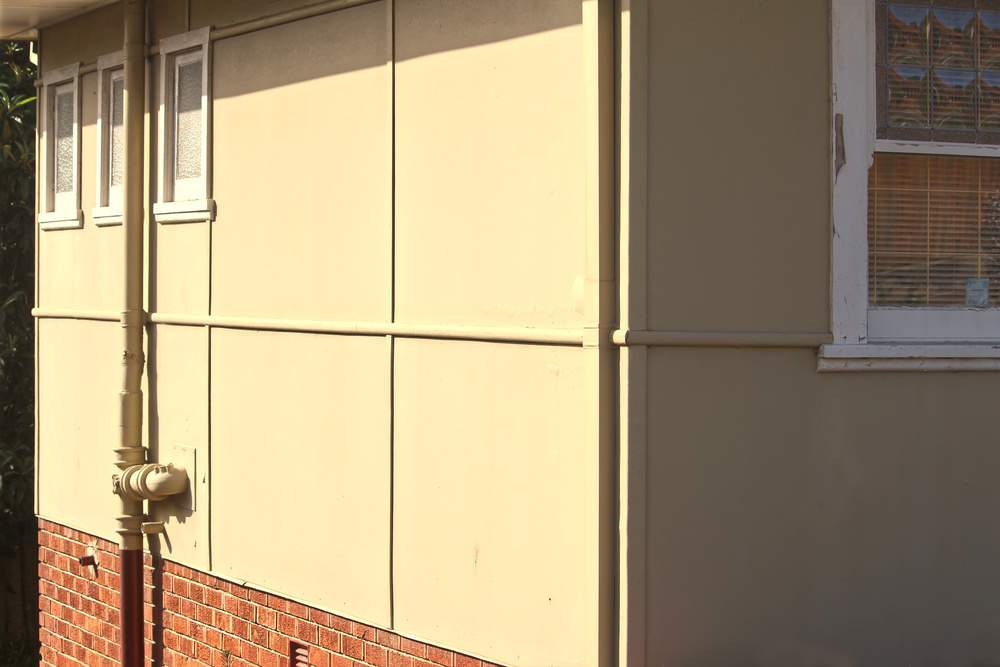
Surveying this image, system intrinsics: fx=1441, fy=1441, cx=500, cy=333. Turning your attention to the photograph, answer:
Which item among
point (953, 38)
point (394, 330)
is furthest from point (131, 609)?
point (953, 38)

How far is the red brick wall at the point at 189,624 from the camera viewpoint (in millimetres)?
6297

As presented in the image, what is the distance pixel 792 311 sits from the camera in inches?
200

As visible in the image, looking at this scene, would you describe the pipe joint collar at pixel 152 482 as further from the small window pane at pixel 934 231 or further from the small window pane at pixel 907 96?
the small window pane at pixel 907 96

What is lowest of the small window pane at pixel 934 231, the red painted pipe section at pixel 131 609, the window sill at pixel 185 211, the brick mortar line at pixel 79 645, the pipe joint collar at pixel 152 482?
the brick mortar line at pixel 79 645

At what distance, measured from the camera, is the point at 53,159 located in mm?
9070

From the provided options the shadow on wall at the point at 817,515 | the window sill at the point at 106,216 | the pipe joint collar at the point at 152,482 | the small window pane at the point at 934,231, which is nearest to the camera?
the shadow on wall at the point at 817,515

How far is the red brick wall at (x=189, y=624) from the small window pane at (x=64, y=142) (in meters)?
2.14

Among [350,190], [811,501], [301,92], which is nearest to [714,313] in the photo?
[811,501]

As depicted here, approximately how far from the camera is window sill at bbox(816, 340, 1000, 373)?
5.09m

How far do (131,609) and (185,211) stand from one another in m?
2.23

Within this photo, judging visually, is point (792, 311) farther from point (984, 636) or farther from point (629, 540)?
point (984, 636)

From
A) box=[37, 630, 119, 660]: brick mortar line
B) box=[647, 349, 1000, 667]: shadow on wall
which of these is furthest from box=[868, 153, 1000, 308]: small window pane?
box=[37, 630, 119, 660]: brick mortar line

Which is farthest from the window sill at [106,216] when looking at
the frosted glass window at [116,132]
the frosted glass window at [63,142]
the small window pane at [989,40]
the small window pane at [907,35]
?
the small window pane at [989,40]

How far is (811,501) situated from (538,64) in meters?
1.88
